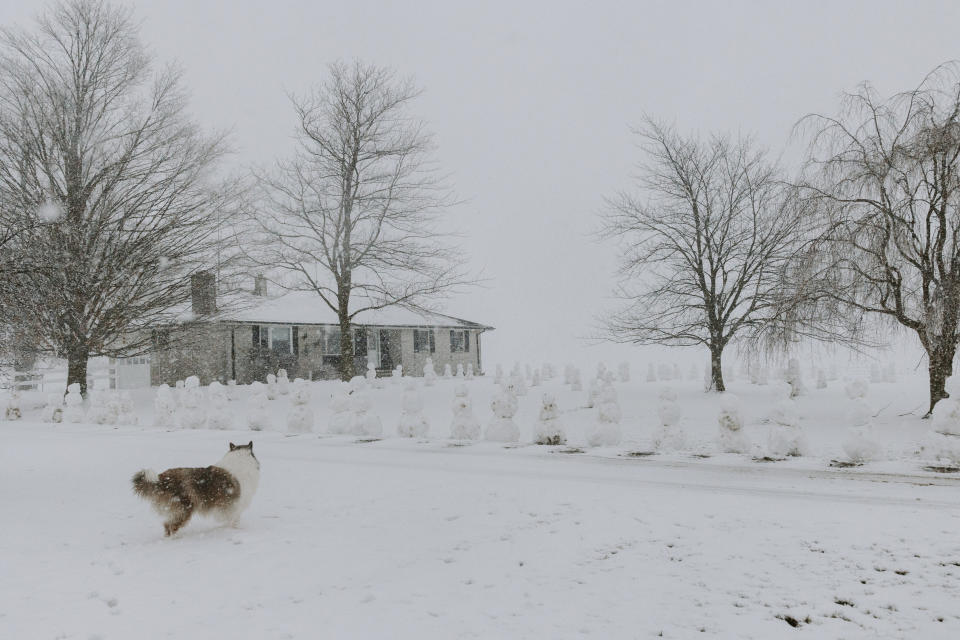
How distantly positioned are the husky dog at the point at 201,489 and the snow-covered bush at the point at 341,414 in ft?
23.6

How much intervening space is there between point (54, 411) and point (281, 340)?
1236 centimetres

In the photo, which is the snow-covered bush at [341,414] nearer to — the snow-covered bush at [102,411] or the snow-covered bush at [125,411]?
the snow-covered bush at [125,411]

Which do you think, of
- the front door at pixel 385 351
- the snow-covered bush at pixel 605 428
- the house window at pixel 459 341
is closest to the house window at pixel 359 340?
the front door at pixel 385 351

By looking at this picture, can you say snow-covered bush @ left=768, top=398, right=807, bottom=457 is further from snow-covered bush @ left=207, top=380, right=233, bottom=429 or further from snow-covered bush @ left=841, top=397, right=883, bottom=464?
snow-covered bush @ left=207, top=380, right=233, bottom=429

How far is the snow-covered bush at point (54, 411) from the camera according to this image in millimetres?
17406

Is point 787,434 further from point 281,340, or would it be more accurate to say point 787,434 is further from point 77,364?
point 281,340

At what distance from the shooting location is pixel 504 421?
1146 cm

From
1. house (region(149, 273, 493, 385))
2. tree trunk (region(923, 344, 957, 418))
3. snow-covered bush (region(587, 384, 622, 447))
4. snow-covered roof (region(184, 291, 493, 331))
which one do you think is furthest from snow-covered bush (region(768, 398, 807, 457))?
snow-covered roof (region(184, 291, 493, 331))

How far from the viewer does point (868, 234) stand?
12.4m

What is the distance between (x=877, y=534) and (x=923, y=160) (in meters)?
10.4

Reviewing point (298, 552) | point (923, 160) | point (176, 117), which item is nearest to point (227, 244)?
point (176, 117)

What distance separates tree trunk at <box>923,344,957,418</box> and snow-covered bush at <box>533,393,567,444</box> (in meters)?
7.76

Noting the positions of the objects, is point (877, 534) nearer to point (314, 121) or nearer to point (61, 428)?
point (61, 428)

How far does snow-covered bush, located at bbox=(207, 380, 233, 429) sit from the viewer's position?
15.0 meters
